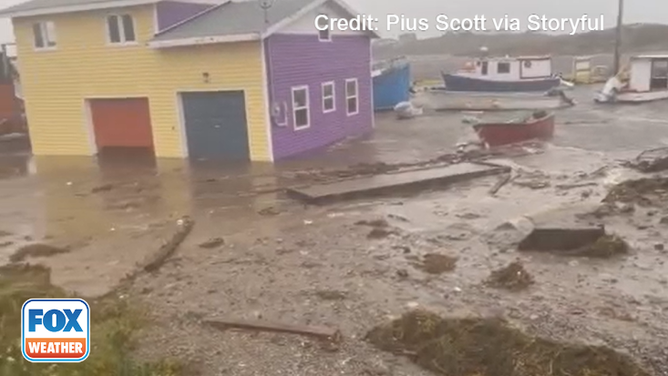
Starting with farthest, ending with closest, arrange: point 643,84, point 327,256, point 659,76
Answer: point 643,84, point 659,76, point 327,256

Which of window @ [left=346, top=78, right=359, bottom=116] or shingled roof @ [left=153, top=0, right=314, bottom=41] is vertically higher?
shingled roof @ [left=153, top=0, right=314, bottom=41]

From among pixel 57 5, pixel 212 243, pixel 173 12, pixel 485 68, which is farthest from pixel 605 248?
pixel 485 68

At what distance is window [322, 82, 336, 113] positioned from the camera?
22.9 meters

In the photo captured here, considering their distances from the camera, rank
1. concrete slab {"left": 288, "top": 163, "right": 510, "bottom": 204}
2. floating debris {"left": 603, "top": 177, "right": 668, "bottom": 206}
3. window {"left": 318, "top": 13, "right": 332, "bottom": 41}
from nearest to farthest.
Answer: floating debris {"left": 603, "top": 177, "right": 668, "bottom": 206} → concrete slab {"left": 288, "top": 163, "right": 510, "bottom": 204} → window {"left": 318, "top": 13, "right": 332, "bottom": 41}

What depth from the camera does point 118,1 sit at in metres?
20.7

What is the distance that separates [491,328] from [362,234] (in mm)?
4718

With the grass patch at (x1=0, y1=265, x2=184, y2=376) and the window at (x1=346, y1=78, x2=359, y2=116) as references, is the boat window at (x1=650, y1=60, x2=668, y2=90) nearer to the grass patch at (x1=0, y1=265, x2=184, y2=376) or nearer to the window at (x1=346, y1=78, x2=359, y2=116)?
the window at (x1=346, y1=78, x2=359, y2=116)

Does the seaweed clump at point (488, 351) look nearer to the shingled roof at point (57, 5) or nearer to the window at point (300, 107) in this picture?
the window at point (300, 107)

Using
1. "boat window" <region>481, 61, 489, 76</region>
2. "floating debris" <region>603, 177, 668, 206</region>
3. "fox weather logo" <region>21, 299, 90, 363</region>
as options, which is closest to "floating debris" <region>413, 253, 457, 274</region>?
Result: "floating debris" <region>603, 177, 668, 206</region>

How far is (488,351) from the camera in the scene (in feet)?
21.3

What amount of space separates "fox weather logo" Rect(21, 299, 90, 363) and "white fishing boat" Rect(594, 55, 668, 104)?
3454cm

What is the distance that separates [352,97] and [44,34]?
11195 mm

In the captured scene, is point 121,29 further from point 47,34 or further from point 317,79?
point 317,79

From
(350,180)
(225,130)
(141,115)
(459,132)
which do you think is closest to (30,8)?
(141,115)
